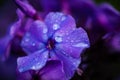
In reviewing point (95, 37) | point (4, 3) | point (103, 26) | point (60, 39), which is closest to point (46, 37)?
point (60, 39)

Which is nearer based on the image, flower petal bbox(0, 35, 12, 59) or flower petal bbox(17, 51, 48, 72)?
flower petal bbox(17, 51, 48, 72)

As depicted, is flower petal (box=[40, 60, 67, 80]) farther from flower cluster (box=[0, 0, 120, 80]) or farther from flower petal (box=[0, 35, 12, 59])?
flower petal (box=[0, 35, 12, 59])

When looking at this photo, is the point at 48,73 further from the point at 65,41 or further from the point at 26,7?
the point at 26,7

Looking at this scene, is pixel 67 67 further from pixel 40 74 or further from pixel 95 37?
pixel 95 37

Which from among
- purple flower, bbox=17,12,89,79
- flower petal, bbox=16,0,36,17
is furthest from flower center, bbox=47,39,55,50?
flower petal, bbox=16,0,36,17

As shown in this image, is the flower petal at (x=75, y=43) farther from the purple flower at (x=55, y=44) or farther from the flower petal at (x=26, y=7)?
the flower petal at (x=26, y=7)

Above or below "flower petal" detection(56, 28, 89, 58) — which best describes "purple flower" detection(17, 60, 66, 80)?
below

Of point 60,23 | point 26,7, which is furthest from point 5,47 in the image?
point 60,23

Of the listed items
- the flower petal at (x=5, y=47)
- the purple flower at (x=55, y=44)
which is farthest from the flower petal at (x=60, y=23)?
the flower petal at (x=5, y=47)
